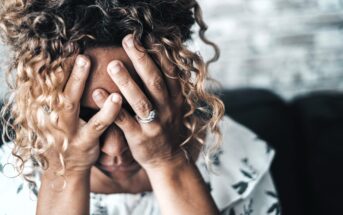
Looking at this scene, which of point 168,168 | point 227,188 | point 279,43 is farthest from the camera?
point 279,43

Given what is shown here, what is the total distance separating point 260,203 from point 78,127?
455mm

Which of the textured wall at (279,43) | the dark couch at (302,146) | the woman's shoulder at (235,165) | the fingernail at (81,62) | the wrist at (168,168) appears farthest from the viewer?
the textured wall at (279,43)

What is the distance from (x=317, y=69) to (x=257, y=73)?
0.18m

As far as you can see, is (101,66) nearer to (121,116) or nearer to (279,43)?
(121,116)

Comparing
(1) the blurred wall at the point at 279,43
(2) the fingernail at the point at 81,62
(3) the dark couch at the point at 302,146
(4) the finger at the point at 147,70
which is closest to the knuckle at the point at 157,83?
(4) the finger at the point at 147,70

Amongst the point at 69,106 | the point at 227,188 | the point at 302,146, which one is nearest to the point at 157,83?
the point at 69,106

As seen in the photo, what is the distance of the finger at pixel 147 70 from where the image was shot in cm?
68

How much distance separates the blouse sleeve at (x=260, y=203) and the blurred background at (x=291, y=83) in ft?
0.63

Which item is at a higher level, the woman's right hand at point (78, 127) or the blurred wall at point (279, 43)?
the woman's right hand at point (78, 127)

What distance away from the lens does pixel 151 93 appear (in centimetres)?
72

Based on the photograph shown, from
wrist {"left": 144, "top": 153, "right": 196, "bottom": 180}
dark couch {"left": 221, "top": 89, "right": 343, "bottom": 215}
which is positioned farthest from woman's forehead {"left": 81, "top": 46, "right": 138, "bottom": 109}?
dark couch {"left": 221, "top": 89, "right": 343, "bottom": 215}

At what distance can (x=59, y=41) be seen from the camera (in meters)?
0.68

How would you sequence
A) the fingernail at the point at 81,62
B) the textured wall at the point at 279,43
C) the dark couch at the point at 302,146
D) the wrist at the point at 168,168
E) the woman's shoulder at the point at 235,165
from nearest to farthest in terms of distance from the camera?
the fingernail at the point at 81,62 < the wrist at the point at 168,168 < the woman's shoulder at the point at 235,165 < the dark couch at the point at 302,146 < the textured wall at the point at 279,43

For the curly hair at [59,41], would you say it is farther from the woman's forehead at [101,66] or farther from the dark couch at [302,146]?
the dark couch at [302,146]
